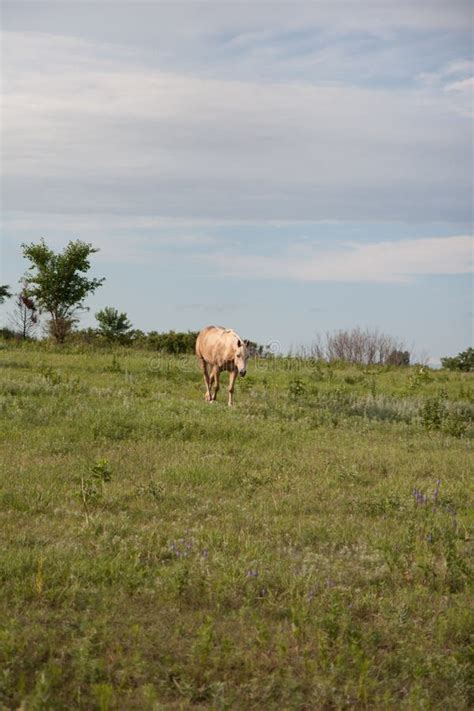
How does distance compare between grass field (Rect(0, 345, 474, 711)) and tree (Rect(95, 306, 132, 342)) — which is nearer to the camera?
grass field (Rect(0, 345, 474, 711))

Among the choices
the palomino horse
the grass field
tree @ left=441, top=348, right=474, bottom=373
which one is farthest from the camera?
tree @ left=441, top=348, right=474, bottom=373

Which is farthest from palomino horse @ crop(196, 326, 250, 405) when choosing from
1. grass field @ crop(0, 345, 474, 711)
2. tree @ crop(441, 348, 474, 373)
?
tree @ crop(441, 348, 474, 373)

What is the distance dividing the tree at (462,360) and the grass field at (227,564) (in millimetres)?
22670

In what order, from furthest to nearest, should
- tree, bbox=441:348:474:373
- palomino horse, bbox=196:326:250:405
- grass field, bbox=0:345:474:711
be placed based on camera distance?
tree, bbox=441:348:474:373 → palomino horse, bbox=196:326:250:405 → grass field, bbox=0:345:474:711

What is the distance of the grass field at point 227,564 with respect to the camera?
647 cm

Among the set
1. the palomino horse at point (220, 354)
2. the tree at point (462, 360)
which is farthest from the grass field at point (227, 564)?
the tree at point (462, 360)

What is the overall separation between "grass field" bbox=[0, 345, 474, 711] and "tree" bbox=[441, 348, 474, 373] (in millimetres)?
22670

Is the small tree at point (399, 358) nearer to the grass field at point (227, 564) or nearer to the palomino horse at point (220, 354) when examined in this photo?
the palomino horse at point (220, 354)

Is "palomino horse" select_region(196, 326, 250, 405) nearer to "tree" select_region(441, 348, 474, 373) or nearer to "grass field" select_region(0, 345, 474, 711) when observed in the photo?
"grass field" select_region(0, 345, 474, 711)

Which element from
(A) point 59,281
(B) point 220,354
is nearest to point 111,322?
(A) point 59,281

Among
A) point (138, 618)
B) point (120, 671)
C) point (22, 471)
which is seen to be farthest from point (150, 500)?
point (120, 671)

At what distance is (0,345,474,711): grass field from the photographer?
6473 millimetres

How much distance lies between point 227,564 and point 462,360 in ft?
111

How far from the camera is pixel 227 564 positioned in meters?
8.53
